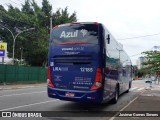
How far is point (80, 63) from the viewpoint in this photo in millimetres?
12609

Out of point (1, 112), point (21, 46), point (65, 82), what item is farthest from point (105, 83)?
point (21, 46)

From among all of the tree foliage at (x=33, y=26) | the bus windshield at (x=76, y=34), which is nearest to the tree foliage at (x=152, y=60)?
the bus windshield at (x=76, y=34)

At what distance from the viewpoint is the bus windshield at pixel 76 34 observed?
12.6 m

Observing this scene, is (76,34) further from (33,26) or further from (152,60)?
(33,26)

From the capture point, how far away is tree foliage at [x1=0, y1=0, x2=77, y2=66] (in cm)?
5441

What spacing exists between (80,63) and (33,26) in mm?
45709

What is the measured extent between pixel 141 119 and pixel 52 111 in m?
3.72

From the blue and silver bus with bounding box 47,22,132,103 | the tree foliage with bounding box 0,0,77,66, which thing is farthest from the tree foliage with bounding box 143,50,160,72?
the tree foliage with bounding box 0,0,77,66

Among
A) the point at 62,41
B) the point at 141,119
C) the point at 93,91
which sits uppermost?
Answer: the point at 62,41

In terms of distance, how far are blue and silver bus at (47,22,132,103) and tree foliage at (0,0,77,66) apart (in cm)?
3975

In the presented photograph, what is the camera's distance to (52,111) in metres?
12.5

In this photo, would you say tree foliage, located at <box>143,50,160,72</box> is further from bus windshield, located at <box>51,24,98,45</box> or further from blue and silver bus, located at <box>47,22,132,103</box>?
bus windshield, located at <box>51,24,98,45</box>

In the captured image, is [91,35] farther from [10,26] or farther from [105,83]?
[10,26]

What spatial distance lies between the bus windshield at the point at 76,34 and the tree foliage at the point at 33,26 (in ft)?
130
